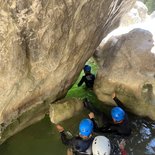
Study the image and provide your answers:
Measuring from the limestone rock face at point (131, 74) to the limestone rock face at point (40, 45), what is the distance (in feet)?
5.13

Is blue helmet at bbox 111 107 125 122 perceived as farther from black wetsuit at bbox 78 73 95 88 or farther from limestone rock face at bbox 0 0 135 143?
black wetsuit at bbox 78 73 95 88

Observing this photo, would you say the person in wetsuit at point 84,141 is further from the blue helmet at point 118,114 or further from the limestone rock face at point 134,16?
the limestone rock face at point 134,16

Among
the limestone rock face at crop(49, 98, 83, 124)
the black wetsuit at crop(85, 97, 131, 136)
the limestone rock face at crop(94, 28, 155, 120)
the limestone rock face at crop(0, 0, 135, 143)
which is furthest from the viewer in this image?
the limestone rock face at crop(94, 28, 155, 120)

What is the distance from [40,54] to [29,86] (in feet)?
3.28

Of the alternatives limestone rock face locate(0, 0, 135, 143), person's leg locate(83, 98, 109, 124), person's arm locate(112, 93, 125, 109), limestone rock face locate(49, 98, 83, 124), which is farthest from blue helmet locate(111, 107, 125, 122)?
limestone rock face locate(0, 0, 135, 143)

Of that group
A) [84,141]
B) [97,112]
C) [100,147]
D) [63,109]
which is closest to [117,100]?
[97,112]

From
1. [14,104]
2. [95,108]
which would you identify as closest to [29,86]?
[14,104]

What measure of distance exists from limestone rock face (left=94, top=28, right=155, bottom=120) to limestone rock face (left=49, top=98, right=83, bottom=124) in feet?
4.19

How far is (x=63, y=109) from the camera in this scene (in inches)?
388

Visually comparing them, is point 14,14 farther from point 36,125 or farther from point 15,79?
point 36,125

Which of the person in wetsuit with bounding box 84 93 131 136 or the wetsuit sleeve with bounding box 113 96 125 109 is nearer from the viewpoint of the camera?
the person in wetsuit with bounding box 84 93 131 136

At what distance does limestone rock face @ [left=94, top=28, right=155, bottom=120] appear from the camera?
10.1 metres

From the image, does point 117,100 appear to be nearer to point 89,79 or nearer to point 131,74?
point 131,74

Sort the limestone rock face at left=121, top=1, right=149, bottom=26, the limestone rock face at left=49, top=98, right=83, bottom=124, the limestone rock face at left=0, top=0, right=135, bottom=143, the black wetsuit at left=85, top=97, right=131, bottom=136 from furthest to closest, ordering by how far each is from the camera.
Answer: the limestone rock face at left=121, top=1, right=149, bottom=26, the limestone rock face at left=49, top=98, right=83, bottom=124, the black wetsuit at left=85, top=97, right=131, bottom=136, the limestone rock face at left=0, top=0, right=135, bottom=143
